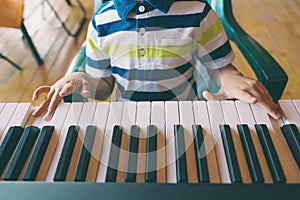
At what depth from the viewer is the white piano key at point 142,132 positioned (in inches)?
21.1

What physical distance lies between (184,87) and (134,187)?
0.50 m

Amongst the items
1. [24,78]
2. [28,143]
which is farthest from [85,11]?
[28,143]

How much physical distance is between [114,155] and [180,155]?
109 mm

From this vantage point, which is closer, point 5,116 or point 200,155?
point 200,155

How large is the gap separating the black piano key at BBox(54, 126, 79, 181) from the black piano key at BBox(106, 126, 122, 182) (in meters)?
0.07

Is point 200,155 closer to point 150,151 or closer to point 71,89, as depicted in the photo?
point 150,151

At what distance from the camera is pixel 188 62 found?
89 cm

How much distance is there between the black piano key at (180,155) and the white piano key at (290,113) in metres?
0.20

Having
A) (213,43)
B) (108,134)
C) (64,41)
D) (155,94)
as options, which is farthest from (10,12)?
(108,134)

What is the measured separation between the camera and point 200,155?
56cm

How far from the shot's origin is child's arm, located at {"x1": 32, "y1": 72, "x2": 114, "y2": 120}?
689 mm

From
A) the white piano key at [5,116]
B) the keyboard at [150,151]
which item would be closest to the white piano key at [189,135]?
the keyboard at [150,151]

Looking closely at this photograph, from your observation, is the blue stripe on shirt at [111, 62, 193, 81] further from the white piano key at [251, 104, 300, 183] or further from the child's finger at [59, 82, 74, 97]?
the white piano key at [251, 104, 300, 183]

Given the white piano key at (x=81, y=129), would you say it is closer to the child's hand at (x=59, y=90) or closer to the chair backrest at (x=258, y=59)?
the child's hand at (x=59, y=90)
